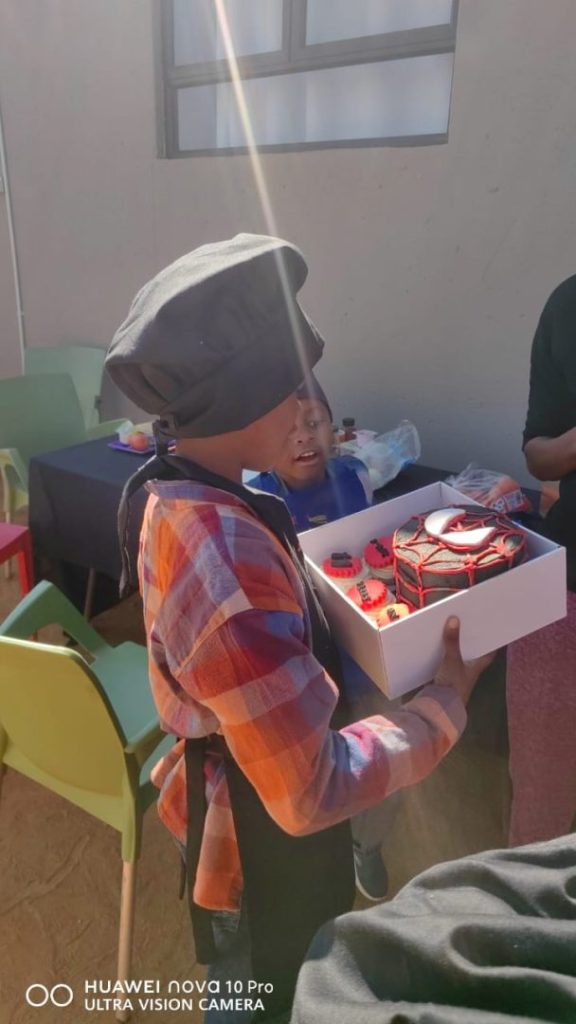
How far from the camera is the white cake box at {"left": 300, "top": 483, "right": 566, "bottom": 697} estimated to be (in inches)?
46.6

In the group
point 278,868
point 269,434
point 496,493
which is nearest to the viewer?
point 269,434

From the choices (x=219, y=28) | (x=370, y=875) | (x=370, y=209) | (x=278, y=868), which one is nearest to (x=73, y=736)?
(x=278, y=868)

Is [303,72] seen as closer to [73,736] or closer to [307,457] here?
[307,457]

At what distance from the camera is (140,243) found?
4.43 meters

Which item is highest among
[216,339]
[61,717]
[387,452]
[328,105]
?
[328,105]

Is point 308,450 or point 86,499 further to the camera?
point 86,499

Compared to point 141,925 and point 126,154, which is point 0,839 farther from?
point 126,154

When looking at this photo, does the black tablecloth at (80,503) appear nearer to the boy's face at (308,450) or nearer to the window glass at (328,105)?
the boy's face at (308,450)

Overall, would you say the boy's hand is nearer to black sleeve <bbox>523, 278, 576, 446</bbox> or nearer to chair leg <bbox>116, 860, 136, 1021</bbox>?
black sleeve <bbox>523, 278, 576, 446</bbox>

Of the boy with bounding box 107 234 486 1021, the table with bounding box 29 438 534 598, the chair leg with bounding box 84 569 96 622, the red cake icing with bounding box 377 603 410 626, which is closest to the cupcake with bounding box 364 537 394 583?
the red cake icing with bounding box 377 603 410 626

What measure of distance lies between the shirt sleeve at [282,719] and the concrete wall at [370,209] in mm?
2321

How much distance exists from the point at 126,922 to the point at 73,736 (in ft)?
1.75

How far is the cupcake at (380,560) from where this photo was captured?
4.94 feet

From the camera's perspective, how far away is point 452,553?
4.31 ft
